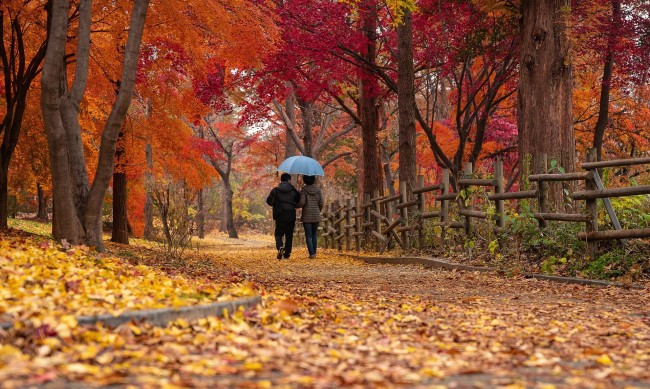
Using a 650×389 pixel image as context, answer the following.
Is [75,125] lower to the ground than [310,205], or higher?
higher

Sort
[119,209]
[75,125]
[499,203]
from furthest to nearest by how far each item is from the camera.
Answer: [119,209] < [499,203] < [75,125]

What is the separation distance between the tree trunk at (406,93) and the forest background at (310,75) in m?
0.03

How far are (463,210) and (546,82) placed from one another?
7.58 feet

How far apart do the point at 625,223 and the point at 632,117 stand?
1379 cm

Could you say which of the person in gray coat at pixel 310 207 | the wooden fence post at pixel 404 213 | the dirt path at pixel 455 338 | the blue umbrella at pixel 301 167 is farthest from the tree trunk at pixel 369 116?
the dirt path at pixel 455 338

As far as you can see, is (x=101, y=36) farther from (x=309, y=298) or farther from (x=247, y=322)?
(x=247, y=322)

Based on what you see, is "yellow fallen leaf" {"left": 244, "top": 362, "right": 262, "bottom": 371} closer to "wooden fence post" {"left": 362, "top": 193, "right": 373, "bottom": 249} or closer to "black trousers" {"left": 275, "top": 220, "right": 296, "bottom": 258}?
"black trousers" {"left": 275, "top": 220, "right": 296, "bottom": 258}

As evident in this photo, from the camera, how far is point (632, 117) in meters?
20.7

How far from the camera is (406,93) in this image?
Answer: 14711 millimetres

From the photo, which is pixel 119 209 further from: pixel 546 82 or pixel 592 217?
pixel 592 217

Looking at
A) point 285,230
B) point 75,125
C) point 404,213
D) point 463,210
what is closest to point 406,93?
point 404,213

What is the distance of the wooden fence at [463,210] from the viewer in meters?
8.16

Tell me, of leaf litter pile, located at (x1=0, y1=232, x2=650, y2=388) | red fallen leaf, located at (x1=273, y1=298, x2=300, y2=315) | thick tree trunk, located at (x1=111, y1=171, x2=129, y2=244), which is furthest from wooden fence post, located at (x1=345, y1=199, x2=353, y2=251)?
red fallen leaf, located at (x1=273, y1=298, x2=300, y2=315)

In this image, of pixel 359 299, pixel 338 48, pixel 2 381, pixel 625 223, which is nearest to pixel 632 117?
pixel 338 48
